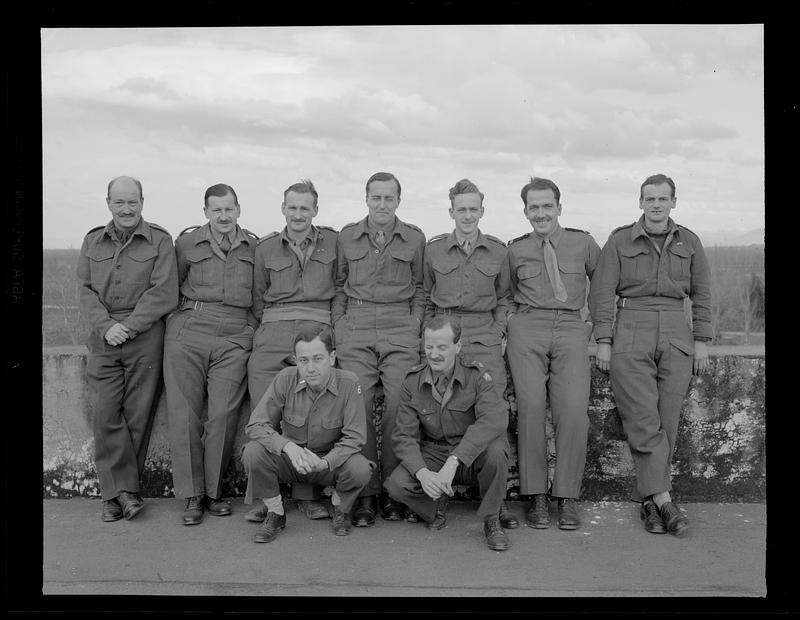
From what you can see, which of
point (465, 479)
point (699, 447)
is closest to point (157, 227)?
point (465, 479)

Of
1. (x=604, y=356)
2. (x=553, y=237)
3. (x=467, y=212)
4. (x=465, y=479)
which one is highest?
(x=467, y=212)

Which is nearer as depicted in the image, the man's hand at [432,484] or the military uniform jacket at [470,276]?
the man's hand at [432,484]

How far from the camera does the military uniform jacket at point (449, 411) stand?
14.4 ft

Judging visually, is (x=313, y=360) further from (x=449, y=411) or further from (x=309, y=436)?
(x=449, y=411)

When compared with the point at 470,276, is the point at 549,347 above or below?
below

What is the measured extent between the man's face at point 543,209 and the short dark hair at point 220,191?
188 centimetres

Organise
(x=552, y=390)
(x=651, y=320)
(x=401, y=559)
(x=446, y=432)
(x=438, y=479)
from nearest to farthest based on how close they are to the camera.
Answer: (x=401, y=559)
(x=438, y=479)
(x=446, y=432)
(x=552, y=390)
(x=651, y=320)

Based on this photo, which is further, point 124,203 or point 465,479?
point 124,203

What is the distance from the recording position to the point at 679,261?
4855 mm

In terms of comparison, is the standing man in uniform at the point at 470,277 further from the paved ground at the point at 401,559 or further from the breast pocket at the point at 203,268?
the breast pocket at the point at 203,268

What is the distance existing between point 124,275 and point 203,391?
86cm

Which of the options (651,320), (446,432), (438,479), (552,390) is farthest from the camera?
(651,320)

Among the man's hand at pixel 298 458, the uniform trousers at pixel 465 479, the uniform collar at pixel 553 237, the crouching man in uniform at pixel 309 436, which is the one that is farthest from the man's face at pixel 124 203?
the uniform collar at pixel 553 237
